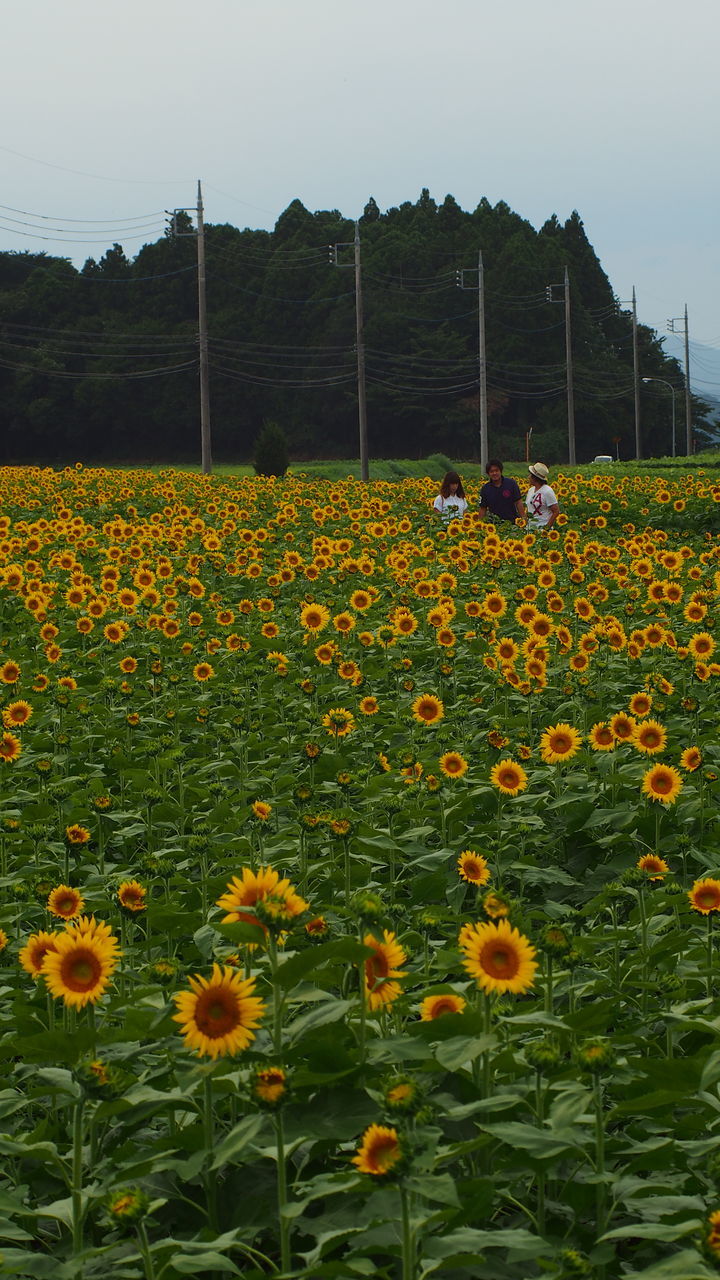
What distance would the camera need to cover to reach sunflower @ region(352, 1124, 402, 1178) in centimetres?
190

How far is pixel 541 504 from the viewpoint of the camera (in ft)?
42.9

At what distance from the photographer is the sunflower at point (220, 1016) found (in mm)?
2219

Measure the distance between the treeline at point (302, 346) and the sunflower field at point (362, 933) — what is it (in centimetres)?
4800

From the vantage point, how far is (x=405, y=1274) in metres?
1.96

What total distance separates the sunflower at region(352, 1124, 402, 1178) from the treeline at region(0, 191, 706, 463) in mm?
53928

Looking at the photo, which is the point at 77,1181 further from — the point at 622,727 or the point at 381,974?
the point at 622,727

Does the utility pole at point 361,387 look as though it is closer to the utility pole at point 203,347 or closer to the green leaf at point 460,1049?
the utility pole at point 203,347

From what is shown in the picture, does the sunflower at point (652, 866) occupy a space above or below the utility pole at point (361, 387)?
below

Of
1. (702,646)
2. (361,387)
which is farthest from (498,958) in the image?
(361,387)

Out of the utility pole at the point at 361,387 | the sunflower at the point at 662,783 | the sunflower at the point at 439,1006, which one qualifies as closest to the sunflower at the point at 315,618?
the sunflower at the point at 662,783

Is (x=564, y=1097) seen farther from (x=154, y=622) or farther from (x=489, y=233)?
(x=489, y=233)

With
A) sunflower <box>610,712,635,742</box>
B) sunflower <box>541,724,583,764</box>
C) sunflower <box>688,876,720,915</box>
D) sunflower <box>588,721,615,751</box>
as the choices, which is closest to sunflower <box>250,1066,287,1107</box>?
sunflower <box>688,876,720,915</box>

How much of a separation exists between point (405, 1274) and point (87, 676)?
20.9 feet

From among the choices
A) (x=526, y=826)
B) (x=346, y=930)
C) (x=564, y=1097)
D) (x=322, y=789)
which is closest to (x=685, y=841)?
(x=526, y=826)
